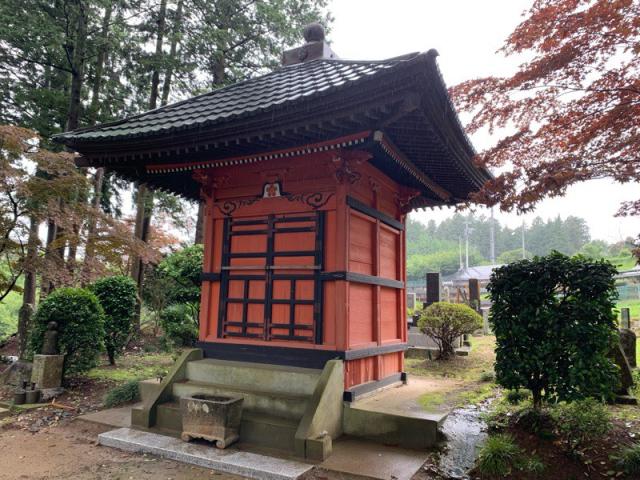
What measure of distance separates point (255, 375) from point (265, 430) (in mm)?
778

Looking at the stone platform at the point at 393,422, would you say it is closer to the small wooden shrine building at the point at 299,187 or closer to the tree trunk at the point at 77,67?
the small wooden shrine building at the point at 299,187

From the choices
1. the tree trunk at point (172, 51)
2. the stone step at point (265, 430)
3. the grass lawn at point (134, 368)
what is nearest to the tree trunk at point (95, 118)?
the tree trunk at point (172, 51)

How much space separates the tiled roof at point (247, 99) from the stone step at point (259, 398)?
3201mm

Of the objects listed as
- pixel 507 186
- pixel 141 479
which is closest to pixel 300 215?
pixel 507 186

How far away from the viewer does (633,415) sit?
5.04 m

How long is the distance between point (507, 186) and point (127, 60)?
41.6 feet

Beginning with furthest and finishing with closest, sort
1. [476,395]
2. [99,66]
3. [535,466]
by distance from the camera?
[99,66], [476,395], [535,466]

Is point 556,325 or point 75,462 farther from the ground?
point 556,325

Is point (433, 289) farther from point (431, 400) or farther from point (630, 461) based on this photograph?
point (630, 461)

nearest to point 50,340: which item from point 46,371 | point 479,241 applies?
point 46,371

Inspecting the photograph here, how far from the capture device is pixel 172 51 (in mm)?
13297

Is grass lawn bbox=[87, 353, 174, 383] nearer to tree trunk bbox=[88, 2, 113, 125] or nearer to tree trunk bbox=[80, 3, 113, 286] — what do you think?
tree trunk bbox=[80, 3, 113, 286]

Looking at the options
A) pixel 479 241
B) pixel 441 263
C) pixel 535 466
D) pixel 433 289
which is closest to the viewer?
pixel 535 466

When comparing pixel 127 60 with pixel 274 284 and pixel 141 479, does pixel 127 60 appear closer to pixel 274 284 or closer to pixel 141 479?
pixel 274 284
